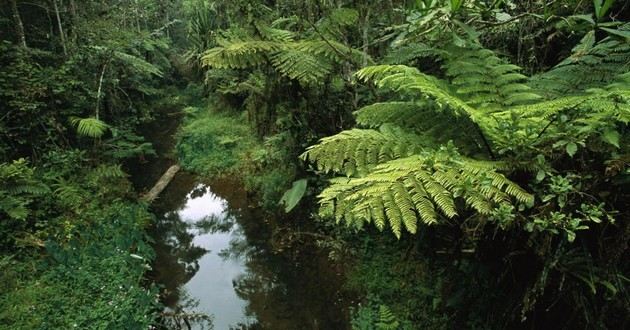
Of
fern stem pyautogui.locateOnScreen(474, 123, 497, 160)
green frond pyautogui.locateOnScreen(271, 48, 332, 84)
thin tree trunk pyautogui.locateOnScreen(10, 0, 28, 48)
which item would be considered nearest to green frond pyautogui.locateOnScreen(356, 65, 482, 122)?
fern stem pyautogui.locateOnScreen(474, 123, 497, 160)

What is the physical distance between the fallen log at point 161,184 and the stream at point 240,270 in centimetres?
19

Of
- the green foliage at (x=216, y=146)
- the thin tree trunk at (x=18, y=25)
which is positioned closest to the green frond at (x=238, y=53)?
the green foliage at (x=216, y=146)

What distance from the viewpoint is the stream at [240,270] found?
4660 mm

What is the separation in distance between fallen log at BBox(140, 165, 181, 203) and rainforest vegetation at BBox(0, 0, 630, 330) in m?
0.23

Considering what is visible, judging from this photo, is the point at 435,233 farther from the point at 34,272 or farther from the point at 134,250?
the point at 34,272

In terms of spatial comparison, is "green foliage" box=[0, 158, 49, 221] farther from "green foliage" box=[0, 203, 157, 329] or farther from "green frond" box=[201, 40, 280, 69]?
"green frond" box=[201, 40, 280, 69]

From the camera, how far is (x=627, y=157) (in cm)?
207

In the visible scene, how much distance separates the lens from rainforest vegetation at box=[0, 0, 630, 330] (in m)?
2.21

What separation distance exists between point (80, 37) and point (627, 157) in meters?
9.98

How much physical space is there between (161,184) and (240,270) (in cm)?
367

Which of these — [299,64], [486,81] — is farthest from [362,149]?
[299,64]

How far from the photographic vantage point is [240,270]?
5.69 m

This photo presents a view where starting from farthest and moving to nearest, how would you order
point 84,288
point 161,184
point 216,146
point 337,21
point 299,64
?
1. point 216,146
2. point 161,184
3. point 337,21
4. point 299,64
5. point 84,288

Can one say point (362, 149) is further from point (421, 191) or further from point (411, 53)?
point (411, 53)
